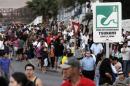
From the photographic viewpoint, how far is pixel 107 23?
54.2 ft

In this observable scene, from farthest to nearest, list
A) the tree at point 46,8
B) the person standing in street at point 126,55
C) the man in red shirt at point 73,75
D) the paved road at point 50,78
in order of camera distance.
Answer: the tree at point 46,8 < the paved road at point 50,78 < the person standing in street at point 126,55 < the man in red shirt at point 73,75

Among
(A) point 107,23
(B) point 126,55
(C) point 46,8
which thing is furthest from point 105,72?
(C) point 46,8

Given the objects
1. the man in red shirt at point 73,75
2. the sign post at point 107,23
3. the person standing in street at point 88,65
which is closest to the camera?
the man in red shirt at point 73,75

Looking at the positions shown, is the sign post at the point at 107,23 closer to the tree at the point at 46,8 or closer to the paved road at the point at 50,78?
the paved road at the point at 50,78

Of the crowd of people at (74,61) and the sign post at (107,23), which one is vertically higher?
the sign post at (107,23)

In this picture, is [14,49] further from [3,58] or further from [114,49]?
[3,58]

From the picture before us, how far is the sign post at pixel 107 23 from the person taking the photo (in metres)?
16.5

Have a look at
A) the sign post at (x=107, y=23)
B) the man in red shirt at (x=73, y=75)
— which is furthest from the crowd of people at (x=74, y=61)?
the sign post at (x=107, y=23)

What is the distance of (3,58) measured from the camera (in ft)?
53.9

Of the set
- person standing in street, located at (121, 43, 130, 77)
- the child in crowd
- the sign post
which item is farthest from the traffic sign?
person standing in street, located at (121, 43, 130, 77)

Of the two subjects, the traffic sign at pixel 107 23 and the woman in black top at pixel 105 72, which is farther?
the traffic sign at pixel 107 23

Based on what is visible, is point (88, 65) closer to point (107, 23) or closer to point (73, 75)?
point (107, 23)

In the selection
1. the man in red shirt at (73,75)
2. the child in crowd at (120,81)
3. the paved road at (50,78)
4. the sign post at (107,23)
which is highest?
the sign post at (107,23)

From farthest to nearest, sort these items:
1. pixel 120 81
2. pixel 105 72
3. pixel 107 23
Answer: pixel 107 23, pixel 105 72, pixel 120 81
